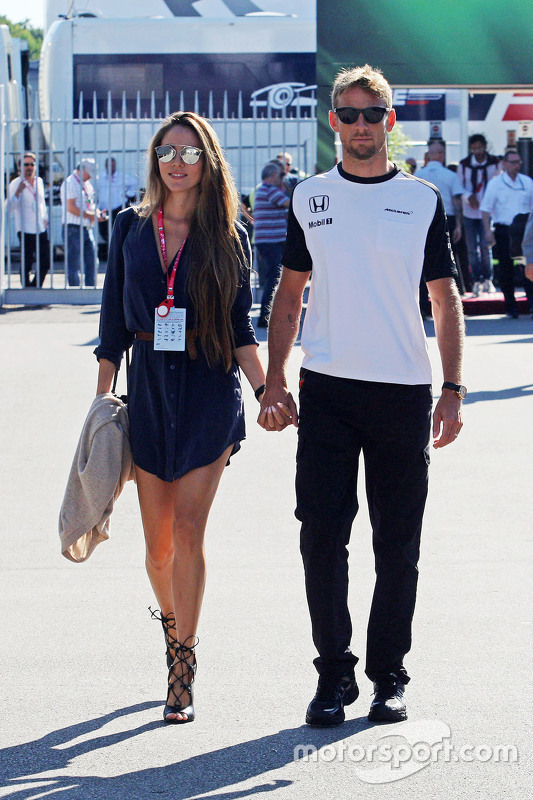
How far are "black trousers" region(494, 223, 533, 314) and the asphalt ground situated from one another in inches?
277

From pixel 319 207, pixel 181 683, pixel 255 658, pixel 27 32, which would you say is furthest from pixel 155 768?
pixel 27 32

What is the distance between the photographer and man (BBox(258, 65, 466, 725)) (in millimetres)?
3600

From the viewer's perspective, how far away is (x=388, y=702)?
3637 millimetres

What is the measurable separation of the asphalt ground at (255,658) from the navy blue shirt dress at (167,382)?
80 cm

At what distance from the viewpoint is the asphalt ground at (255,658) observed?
330 centimetres

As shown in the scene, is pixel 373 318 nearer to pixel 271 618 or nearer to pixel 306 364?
pixel 306 364

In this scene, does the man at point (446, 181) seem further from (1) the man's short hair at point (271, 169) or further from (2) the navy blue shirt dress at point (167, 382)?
(2) the navy blue shirt dress at point (167, 382)

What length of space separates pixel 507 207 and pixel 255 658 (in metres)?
Result: 11.2

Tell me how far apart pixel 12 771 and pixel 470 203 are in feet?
46.5

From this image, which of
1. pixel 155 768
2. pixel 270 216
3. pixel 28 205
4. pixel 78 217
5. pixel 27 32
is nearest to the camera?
pixel 155 768

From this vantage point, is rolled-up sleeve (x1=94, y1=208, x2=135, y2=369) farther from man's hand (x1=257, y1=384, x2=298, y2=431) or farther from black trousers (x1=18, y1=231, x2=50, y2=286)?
black trousers (x1=18, y1=231, x2=50, y2=286)

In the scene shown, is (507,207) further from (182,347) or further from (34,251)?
(182,347)
